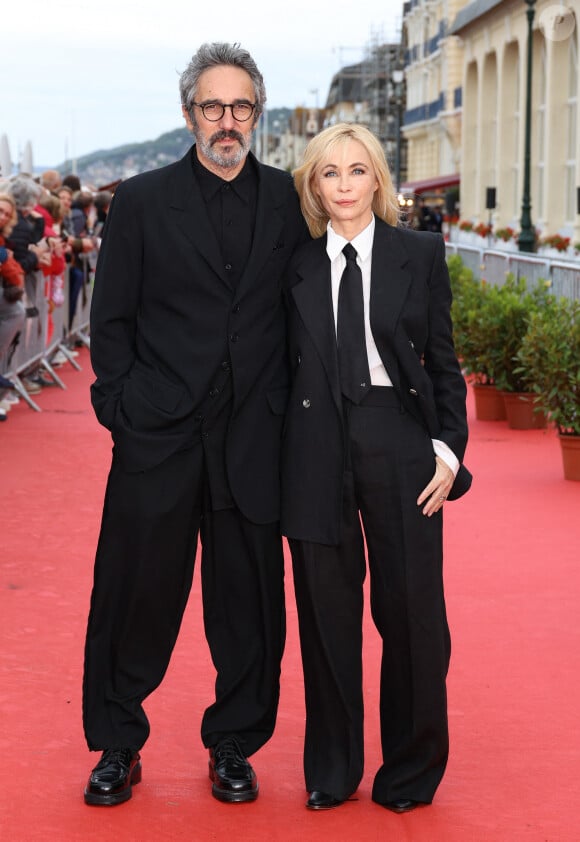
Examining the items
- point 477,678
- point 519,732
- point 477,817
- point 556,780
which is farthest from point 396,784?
point 477,678

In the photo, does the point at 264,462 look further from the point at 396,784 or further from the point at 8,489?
the point at 8,489

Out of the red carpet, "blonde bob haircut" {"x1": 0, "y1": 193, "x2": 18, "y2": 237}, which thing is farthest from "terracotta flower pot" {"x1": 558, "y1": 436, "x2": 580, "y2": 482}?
"blonde bob haircut" {"x1": 0, "y1": 193, "x2": 18, "y2": 237}

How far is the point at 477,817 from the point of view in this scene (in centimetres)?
451

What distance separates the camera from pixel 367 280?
174 inches

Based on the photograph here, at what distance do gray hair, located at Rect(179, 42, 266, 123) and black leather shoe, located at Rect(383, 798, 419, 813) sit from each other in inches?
76.4

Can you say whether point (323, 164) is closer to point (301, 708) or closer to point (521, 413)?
point (301, 708)

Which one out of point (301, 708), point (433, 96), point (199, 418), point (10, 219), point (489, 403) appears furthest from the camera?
point (433, 96)

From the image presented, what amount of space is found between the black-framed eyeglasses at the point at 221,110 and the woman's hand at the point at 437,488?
1082mm

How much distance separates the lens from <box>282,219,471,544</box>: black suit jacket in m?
4.36

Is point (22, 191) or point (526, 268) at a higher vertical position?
point (22, 191)

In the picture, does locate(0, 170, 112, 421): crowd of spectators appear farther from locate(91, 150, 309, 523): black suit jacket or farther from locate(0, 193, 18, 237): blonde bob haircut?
locate(91, 150, 309, 523): black suit jacket

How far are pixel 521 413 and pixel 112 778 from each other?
9.30 metres

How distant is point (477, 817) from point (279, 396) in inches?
51.0

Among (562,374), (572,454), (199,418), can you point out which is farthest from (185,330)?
(572,454)
